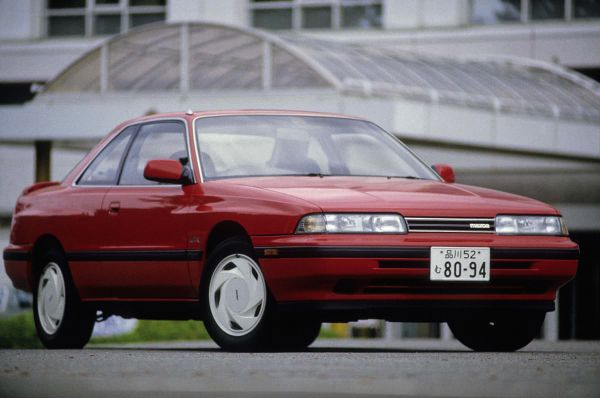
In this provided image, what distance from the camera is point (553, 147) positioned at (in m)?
28.6

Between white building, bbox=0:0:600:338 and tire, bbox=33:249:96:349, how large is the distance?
1425 cm

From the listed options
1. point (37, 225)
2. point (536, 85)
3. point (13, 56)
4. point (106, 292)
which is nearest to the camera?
point (106, 292)

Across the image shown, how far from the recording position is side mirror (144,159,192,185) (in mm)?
9188

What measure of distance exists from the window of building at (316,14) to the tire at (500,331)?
27.1 metres

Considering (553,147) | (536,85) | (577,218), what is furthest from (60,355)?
(577,218)

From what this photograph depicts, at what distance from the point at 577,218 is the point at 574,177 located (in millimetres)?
1012

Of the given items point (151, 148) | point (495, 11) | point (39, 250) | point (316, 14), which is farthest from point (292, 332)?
point (316, 14)

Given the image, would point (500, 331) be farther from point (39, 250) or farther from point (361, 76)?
point (361, 76)

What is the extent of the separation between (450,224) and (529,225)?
577 mm

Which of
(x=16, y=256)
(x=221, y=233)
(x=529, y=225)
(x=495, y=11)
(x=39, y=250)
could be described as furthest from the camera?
(x=495, y=11)

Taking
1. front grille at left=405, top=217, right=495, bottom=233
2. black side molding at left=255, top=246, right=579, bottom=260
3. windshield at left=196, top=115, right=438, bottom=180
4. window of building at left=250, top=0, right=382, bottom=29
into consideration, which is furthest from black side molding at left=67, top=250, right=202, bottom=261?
window of building at left=250, top=0, right=382, bottom=29

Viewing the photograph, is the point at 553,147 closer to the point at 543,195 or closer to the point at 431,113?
the point at 431,113

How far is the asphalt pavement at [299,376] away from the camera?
19.8ft

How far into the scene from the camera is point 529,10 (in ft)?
117
